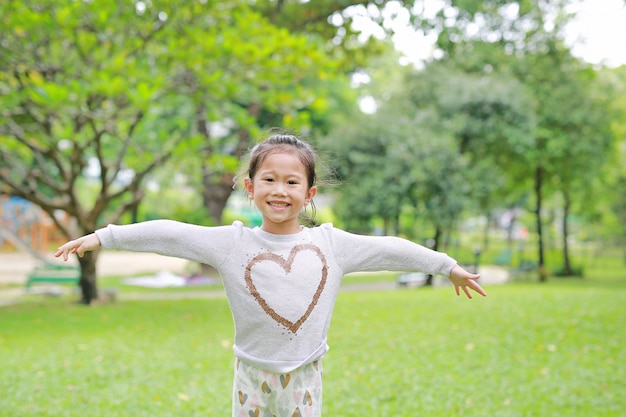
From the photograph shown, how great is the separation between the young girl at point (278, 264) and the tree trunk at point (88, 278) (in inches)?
337

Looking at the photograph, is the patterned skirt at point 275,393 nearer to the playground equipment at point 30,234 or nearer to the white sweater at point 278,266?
the white sweater at point 278,266

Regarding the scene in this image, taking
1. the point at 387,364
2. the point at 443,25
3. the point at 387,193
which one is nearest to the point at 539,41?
the point at 387,193

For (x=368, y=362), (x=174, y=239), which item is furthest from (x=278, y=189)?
(x=368, y=362)

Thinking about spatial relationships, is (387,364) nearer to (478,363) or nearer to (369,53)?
(478,363)

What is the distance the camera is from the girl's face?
2375 mm

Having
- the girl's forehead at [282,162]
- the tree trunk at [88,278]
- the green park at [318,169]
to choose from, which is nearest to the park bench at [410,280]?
the green park at [318,169]

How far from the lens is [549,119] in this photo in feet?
60.1

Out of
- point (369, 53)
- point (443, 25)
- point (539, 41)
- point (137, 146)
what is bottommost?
point (137, 146)

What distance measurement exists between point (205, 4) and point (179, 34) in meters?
0.56

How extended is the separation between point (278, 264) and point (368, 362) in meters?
4.06

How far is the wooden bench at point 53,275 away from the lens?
1277 cm

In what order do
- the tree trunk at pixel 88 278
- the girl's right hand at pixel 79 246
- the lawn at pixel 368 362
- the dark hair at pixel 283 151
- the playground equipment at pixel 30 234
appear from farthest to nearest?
1. the playground equipment at pixel 30 234
2. the tree trunk at pixel 88 278
3. the lawn at pixel 368 362
4. the dark hair at pixel 283 151
5. the girl's right hand at pixel 79 246

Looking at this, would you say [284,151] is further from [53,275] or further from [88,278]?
[53,275]

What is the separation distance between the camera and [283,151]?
7.97 ft
